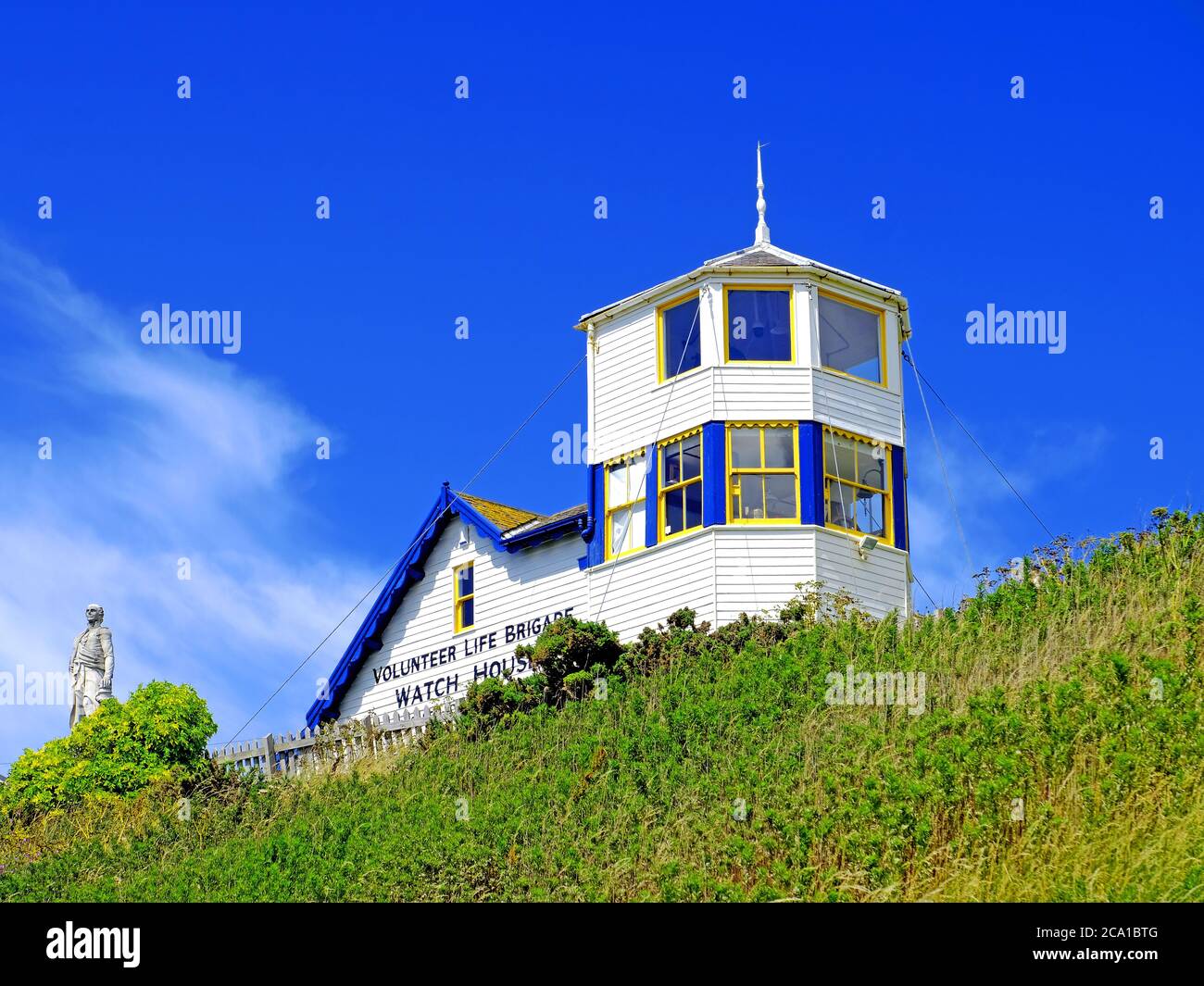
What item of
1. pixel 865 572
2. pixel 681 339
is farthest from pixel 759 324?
pixel 865 572

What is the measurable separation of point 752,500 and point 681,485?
130cm

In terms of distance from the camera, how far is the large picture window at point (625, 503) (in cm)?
2775

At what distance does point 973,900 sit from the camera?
13.2 meters

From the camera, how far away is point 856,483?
27219mm

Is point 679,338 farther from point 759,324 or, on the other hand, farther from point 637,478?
point 637,478

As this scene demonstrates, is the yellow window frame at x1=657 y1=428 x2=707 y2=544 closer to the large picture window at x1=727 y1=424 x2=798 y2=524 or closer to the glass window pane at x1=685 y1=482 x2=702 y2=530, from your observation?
the glass window pane at x1=685 y1=482 x2=702 y2=530

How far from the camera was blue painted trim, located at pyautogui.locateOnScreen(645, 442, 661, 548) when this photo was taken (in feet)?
89.6

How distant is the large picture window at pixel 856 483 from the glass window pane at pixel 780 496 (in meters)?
0.57

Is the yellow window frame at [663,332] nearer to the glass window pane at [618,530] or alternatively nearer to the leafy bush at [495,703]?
the glass window pane at [618,530]

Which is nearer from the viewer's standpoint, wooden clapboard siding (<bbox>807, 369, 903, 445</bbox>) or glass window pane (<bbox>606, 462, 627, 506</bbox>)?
wooden clapboard siding (<bbox>807, 369, 903, 445</bbox>)

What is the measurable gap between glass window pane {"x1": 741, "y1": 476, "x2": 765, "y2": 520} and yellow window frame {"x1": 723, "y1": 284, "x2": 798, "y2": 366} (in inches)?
78.6

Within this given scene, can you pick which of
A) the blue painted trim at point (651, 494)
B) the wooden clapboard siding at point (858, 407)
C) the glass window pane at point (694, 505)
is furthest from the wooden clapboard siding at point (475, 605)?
the wooden clapboard siding at point (858, 407)
